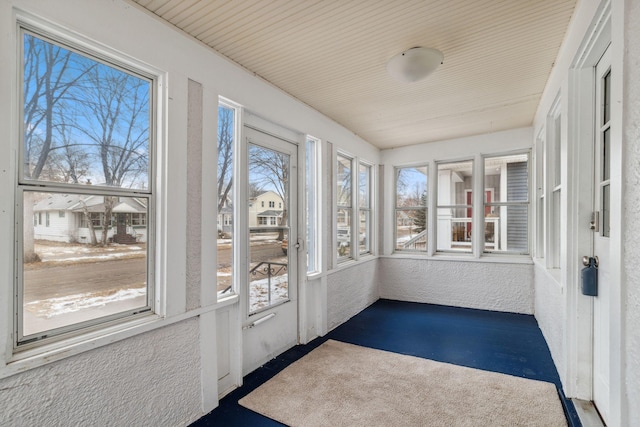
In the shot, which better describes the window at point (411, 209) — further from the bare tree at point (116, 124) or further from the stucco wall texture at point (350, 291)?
the bare tree at point (116, 124)

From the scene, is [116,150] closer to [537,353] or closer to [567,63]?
A: [567,63]

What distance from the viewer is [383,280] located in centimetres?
490

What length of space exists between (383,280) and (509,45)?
11.7 feet

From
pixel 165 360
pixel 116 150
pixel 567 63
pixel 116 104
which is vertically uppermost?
pixel 567 63

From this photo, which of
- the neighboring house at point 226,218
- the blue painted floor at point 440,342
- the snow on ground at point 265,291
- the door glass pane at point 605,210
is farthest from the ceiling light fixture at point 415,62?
the blue painted floor at point 440,342

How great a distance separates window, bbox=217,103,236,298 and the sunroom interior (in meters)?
0.02

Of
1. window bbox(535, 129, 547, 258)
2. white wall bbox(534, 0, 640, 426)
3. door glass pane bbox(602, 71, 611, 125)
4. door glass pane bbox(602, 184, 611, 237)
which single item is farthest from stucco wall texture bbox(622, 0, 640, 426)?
window bbox(535, 129, 547, 258)

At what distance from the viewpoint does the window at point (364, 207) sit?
177 inches

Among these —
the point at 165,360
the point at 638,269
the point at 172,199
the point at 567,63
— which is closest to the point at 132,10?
the point at 172,199

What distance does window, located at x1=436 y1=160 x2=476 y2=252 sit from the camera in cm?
454

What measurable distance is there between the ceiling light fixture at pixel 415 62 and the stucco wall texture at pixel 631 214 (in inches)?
43.5

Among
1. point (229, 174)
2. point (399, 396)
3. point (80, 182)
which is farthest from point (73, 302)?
point (399, 396)

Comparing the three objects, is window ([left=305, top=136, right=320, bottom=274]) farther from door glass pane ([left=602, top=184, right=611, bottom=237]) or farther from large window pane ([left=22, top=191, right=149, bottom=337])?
door glass pane ([left=602, top=184, right=611, bottom=237])

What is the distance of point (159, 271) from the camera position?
185 centimetres
